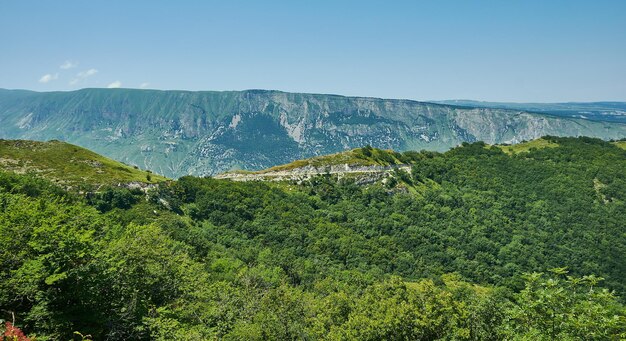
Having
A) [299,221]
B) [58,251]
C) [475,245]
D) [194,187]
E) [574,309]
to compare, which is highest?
[58,251]

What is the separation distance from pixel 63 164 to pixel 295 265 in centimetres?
9300

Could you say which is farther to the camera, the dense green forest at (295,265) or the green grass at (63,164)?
the green grass at (63,164)

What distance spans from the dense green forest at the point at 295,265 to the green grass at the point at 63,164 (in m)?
13.2

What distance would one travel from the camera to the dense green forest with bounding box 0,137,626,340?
87.9ft

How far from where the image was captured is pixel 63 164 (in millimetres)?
139750

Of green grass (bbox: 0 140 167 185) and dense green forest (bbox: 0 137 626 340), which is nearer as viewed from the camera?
dense green forest (bbox: 0 137 626 340)

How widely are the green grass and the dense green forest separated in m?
13.2

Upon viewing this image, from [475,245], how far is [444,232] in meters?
14.5

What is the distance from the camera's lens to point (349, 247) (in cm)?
14525

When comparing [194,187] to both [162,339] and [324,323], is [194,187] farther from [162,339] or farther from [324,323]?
[162,339]

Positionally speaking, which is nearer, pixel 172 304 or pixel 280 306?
pixel 172 304

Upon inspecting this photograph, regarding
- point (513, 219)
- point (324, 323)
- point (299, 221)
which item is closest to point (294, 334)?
point (324, 323)

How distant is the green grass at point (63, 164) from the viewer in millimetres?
127600

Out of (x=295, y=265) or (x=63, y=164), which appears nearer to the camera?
(x=295, y=265)
